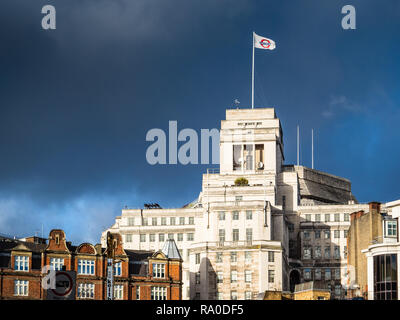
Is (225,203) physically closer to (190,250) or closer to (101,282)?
(190,250)

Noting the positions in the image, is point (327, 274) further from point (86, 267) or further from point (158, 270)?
point (86, 267)

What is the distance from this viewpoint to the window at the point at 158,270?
160m

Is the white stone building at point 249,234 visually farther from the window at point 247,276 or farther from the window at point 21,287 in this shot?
the window at point 21,287

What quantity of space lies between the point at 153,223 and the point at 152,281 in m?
36.5

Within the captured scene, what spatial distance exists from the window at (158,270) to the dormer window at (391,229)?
48918 millimetres

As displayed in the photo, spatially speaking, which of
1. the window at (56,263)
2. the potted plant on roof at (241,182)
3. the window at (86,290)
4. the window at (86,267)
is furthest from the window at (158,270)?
the potted plant on roof at (241,182)

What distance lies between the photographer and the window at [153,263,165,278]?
6289 inches

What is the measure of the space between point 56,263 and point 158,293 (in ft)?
62.4

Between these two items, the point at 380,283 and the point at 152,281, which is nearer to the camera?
the point at 380,283

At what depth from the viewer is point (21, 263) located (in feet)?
485

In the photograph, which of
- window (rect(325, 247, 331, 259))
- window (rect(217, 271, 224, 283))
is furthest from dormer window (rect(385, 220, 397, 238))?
window (rect(325, 247, 331, 259))

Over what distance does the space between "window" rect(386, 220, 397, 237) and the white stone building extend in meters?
43.7
